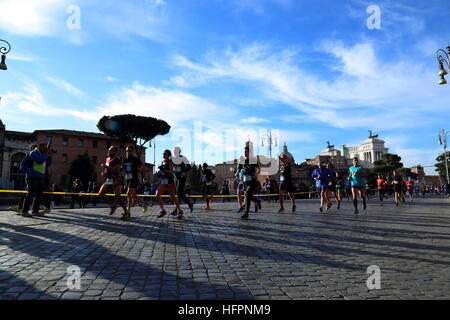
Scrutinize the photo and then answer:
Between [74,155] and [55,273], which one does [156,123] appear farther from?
[55,273]

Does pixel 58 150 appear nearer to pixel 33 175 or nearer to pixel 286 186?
pixel 33 175

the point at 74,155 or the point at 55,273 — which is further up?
the point at 74,155

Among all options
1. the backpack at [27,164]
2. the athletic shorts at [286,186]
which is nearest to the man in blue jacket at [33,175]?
the backpack at [27,164]

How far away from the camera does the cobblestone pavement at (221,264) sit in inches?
105

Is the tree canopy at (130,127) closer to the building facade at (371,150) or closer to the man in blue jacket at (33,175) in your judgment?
the man in blue jacket at (33,175)

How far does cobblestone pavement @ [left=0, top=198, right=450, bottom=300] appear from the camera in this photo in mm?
2676

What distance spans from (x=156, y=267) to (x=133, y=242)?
1668 millimetres

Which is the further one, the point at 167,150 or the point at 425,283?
the point at 167,150

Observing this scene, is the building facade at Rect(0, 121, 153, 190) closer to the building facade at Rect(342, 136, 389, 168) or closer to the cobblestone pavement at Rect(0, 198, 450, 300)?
the cobblestone pavement at Rect(0, 198, 450, 300)

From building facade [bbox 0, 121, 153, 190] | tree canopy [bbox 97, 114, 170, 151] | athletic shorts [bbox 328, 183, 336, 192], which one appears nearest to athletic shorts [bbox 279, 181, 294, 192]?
athletic shorts [bbox 328, 183, 336, 192]

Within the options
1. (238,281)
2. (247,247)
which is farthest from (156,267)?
(247,247)

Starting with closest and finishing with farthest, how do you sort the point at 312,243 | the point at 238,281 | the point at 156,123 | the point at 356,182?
the point at 238,281 < the point at 312,243 < the point at 356,182 < the point at 156,123
